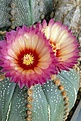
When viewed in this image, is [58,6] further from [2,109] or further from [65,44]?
[2,109]

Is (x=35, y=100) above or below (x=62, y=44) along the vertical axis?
below

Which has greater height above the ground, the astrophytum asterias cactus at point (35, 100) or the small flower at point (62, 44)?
the small flower at point (62, 44)

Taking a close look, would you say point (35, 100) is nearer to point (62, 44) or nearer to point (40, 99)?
point (40, 99)

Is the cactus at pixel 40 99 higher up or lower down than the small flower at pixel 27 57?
lower down

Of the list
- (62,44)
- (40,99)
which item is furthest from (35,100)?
(62,44)
